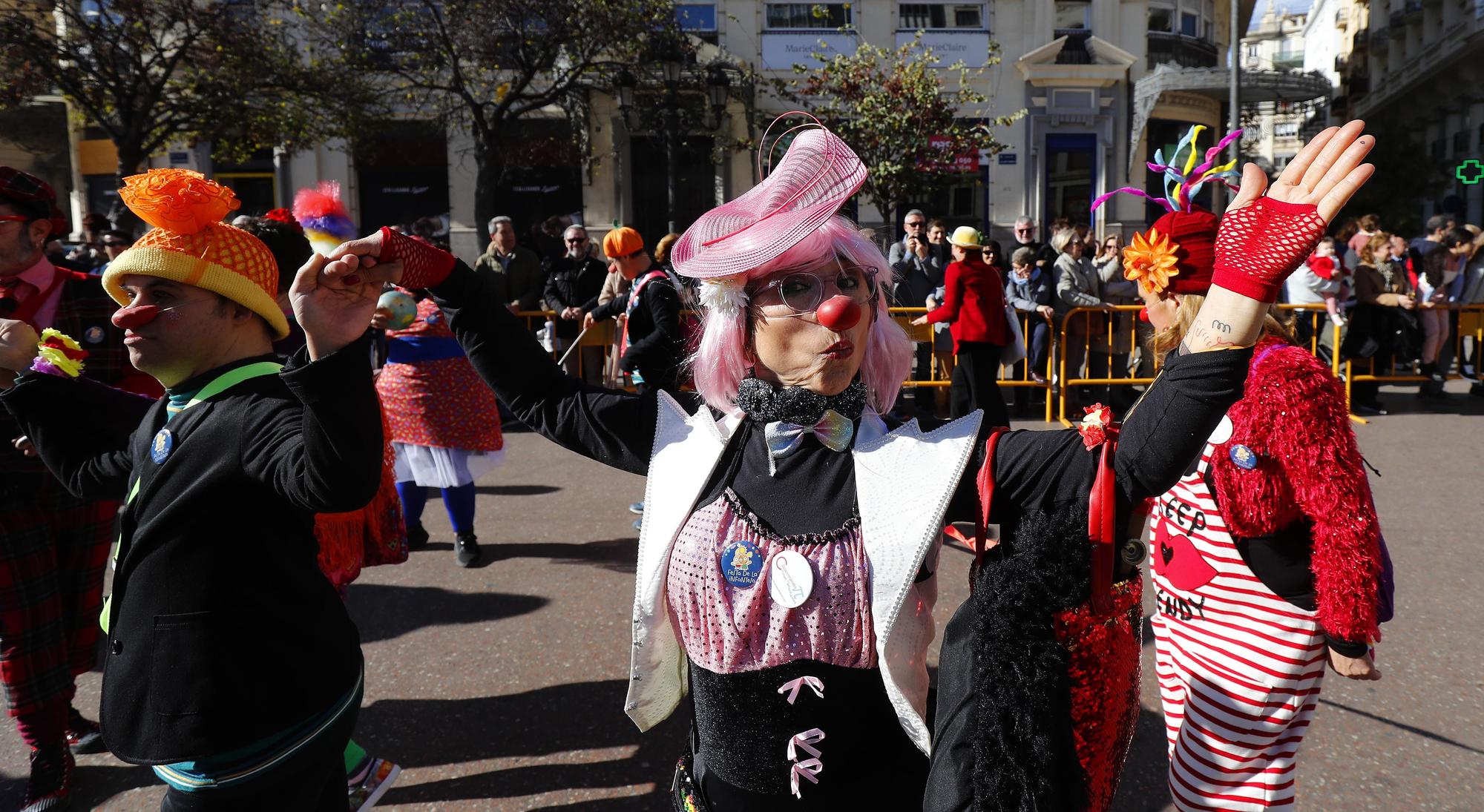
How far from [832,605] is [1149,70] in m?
23.7

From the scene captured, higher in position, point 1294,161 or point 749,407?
point 1294,161

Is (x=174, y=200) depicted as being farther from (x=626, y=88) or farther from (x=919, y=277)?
(x=626, y=88)

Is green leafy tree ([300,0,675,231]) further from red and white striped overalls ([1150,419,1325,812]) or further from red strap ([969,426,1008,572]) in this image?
red strap ([969,426,1008,572])

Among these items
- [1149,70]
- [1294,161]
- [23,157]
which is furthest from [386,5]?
[1294,161]

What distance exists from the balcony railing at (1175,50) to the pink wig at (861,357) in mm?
22993

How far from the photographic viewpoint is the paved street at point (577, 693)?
3.00 meters

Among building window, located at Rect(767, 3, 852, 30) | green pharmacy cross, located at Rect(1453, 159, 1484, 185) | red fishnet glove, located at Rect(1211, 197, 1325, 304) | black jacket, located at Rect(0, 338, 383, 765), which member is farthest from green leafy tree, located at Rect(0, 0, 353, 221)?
green pharmacy cross, located at Rect(1453, 159, 1484, 185)

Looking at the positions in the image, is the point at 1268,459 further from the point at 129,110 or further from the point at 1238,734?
the point at 129,110

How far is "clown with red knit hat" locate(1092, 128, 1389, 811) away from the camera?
6.39ft

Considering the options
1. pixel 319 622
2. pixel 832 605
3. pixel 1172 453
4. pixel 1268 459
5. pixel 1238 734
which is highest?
pixel 1172 453

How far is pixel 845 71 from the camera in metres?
16.1

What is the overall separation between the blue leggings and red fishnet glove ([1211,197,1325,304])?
4389mm

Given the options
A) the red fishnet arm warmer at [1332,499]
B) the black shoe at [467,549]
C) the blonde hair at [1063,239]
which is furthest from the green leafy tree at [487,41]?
the red fishnet arm warmer at [1332,499]

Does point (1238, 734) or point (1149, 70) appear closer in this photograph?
point (1238, 734)
